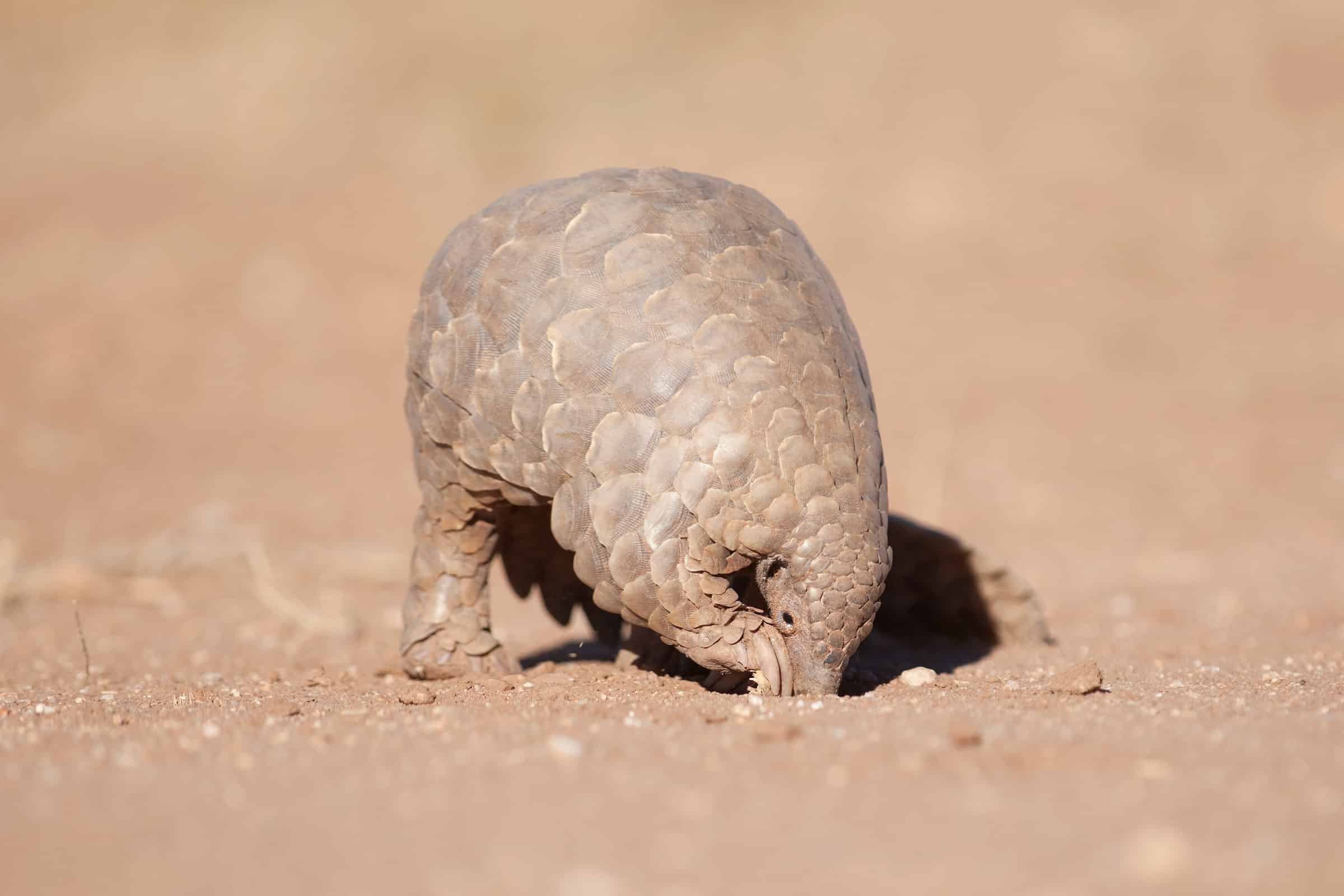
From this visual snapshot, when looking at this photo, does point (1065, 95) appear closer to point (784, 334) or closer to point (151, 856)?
point (784, 334)

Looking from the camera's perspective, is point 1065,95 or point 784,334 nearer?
point 784,334

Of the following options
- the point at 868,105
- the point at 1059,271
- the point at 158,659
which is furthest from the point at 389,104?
the point at 158,659

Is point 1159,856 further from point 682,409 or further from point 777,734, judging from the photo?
point 682,409

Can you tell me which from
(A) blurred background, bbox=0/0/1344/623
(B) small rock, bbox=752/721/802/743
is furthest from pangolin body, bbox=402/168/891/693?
(A) blurred background, bbox=0/0/1344/623

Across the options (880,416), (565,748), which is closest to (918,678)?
(565,748)

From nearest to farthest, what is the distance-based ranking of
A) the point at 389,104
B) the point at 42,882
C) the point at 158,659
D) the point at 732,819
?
the point at 42,882
the point at 732,819
the point at 158,659
the point at 389,104

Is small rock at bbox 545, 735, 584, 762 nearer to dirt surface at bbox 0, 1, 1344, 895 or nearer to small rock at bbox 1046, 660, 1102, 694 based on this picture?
dirt surface at bbox 0, 1, 1344, 895

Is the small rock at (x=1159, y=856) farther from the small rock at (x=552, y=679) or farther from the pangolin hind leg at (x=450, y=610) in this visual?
the pangolin hind leg at (x=450, y=610)
